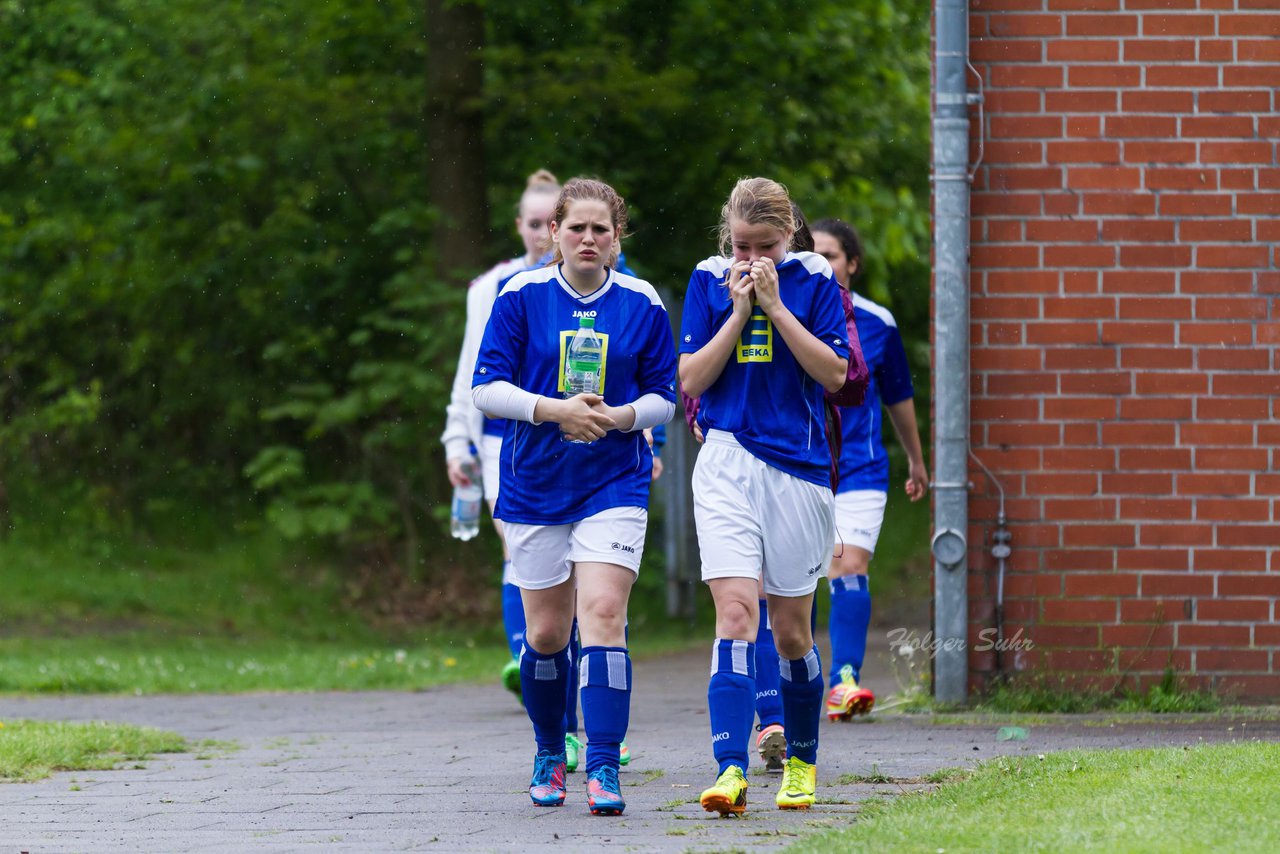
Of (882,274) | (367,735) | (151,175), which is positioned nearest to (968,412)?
(367,735)

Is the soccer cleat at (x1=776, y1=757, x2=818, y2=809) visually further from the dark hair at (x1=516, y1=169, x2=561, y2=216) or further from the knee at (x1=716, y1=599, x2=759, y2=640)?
the dark hair at (x1=516, y1=169, x2=561, y2=216)

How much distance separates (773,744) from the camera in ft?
19.7

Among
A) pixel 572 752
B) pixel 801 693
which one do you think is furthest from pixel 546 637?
pixel 572 752

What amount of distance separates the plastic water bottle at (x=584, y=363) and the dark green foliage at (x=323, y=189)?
858 cm

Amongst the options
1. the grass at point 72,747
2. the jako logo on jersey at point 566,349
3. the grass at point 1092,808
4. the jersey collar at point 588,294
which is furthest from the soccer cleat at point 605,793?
the grass at point 72,747

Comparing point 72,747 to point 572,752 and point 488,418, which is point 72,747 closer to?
point 572,752

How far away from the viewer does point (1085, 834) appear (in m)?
4.41

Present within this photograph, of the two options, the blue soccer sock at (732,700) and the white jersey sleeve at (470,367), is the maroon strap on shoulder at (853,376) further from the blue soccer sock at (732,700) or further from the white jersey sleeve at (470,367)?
the white jersey sleeve at (470,367)

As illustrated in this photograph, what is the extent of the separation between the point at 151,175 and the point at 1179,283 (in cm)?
1017

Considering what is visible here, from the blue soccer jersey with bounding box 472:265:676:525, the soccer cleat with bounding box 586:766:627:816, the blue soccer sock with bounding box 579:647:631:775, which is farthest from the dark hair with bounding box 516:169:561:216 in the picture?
the soccer cleat with bounding box 586:766:627:816

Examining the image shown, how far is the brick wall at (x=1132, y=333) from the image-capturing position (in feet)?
25.2

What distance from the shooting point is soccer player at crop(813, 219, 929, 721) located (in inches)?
Answer: 308

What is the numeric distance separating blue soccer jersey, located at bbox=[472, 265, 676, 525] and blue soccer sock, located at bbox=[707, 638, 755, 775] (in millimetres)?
547

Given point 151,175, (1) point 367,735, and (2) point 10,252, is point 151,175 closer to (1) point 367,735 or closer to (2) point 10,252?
(2) point 10,252
